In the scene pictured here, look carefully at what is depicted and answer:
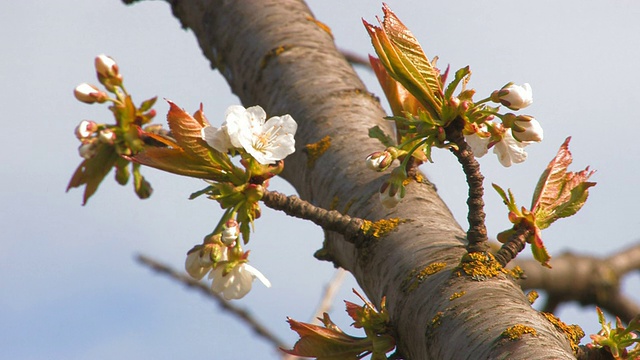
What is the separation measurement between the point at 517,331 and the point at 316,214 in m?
0.57

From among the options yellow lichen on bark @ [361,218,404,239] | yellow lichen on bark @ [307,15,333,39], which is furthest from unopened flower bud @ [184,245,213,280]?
yellow lichen on bark @ [307,15,333,39]

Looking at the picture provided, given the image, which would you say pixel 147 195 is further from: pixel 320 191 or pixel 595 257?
pixel 595 257

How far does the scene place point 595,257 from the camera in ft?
11.7

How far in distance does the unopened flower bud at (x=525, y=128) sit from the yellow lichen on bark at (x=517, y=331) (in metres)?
0.43

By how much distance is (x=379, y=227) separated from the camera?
1.75 meters

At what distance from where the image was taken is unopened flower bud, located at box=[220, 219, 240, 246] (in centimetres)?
178

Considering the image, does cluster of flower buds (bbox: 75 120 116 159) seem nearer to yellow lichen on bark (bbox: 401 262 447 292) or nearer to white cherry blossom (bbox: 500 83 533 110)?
yellow lichen on bark (bbox: 401 262 447 292)

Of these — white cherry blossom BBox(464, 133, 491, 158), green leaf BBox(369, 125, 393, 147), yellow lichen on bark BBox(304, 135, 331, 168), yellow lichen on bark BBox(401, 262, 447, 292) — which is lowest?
yellow lichen on bark BBox(401, 262, 447, 292)

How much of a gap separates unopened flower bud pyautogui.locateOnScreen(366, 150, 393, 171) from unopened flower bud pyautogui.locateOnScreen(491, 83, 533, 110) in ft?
0.79

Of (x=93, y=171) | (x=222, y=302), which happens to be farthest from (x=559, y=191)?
(x=222, y=302)

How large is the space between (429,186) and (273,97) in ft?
1.91

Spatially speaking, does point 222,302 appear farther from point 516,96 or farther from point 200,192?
point 516,96

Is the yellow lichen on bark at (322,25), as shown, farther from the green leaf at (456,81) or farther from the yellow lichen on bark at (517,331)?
the yellow lichen on bark at (517,331)

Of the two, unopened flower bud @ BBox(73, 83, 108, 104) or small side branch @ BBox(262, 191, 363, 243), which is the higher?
unopened flower bud @ BBox(73, 83, 108, 104)
